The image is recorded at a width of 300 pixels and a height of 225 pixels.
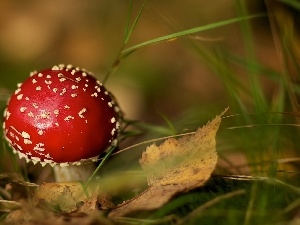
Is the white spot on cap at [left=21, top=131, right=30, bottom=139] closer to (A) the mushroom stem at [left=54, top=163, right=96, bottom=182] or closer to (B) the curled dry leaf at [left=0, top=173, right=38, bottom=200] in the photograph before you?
(B) the curled dry leaf at [left=0, top=173, right=38, bottom=200]

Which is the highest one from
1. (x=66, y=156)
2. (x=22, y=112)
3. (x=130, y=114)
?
(x=22, y=112)

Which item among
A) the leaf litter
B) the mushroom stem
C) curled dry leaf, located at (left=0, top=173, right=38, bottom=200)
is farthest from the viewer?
the mushroom stem

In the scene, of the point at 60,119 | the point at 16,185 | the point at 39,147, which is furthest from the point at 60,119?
the point at 16,185

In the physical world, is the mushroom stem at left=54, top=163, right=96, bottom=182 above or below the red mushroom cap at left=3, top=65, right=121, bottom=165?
below

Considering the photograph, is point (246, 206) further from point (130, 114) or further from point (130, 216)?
point (130, 114)

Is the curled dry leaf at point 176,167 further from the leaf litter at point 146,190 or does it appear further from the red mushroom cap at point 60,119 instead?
the red mushroom cap at point 60,119

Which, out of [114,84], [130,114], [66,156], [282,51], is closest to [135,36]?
[114,84]

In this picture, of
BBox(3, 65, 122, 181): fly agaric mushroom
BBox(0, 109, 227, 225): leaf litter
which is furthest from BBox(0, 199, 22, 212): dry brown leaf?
BBox(3, 65, 122, 181): fly agaric mushroom
